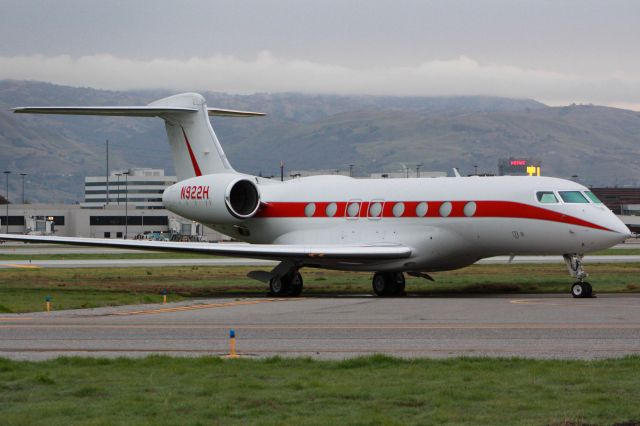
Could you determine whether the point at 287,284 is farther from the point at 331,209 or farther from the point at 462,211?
the point at 462,211

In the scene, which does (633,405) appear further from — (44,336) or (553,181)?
(553,181)

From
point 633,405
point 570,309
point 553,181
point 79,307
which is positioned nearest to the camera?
point 633,405

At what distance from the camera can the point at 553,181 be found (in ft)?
108

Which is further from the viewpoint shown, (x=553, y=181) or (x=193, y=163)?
(x=193, y=163)

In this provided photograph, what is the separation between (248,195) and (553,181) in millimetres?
10834

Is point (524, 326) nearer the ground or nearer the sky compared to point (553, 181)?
nearer the ground

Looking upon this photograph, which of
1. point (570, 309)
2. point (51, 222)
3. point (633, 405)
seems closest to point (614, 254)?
point (570, 309)

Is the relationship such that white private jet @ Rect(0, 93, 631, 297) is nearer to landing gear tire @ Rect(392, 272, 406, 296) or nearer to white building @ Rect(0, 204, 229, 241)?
landing gear tire @ Rect(392, 272, 406, 296)

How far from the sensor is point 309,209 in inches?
1495

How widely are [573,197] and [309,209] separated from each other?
940 cm

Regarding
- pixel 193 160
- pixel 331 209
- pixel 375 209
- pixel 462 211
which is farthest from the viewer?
pixel 193 160

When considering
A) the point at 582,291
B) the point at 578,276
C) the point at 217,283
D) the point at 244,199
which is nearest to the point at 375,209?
the point at 244,199

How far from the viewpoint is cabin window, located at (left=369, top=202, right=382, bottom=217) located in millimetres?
35781

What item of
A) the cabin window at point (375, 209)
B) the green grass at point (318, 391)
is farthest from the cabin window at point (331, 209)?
the green grass at point (318, 391)
